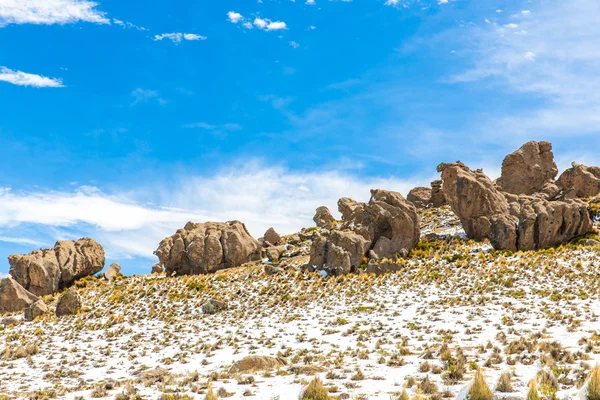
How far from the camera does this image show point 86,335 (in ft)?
105

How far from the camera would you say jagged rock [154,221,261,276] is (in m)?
51.0

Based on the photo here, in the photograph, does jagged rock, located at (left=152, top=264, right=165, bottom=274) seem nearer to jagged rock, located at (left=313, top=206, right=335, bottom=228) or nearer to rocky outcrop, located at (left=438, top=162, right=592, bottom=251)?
jagged rock, located at (left=313, top=206, right=335, bottom=228)

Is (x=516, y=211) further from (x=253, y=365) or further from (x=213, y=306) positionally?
(x=253, y=365)

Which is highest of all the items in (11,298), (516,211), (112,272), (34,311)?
(516,211)

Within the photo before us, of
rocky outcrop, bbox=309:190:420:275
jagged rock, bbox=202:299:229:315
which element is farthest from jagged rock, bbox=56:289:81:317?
rocky outcrop, bbox=309:190:420:275

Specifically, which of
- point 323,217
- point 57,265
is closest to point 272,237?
point 323,217

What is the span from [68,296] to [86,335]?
29.1 feet

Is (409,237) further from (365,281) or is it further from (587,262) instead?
(587,262)

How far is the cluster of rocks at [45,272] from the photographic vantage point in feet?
139

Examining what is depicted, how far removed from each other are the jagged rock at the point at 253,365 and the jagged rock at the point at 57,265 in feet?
121

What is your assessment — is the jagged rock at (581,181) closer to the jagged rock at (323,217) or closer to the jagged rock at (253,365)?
the jagged rock at (323,217)

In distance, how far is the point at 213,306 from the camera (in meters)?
37.0

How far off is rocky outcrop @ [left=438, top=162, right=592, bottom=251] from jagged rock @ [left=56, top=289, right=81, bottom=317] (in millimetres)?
36572

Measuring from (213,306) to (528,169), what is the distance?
54.0 meters
